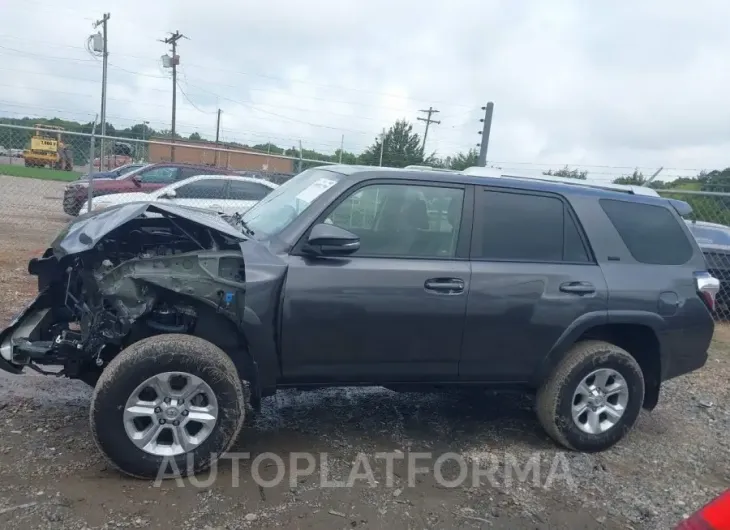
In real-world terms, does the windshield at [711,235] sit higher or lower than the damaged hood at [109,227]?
higher

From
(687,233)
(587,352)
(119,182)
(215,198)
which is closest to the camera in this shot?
(587,352)

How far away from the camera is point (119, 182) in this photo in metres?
13.6

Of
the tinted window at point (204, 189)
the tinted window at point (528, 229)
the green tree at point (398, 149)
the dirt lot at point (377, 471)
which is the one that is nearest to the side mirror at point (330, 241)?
the tinted window at point (528, 229)

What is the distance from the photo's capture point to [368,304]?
382 cm

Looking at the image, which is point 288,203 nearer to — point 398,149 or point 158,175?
point 158,175

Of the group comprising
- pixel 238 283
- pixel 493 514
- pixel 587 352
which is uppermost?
pixel 238 283

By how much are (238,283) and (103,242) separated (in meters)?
1.02

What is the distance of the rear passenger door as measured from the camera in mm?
4082

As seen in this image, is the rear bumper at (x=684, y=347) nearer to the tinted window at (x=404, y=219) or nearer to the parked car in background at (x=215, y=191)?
the tinted window at (x=404, y=219)

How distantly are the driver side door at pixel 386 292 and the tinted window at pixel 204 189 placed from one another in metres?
8.10

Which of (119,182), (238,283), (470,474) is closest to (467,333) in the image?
(470,474)

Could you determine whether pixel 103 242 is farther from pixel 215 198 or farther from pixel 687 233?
pixel 215 198

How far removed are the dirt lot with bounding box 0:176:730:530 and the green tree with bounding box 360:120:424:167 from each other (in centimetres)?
1645

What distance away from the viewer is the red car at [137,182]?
12773 millimetres
